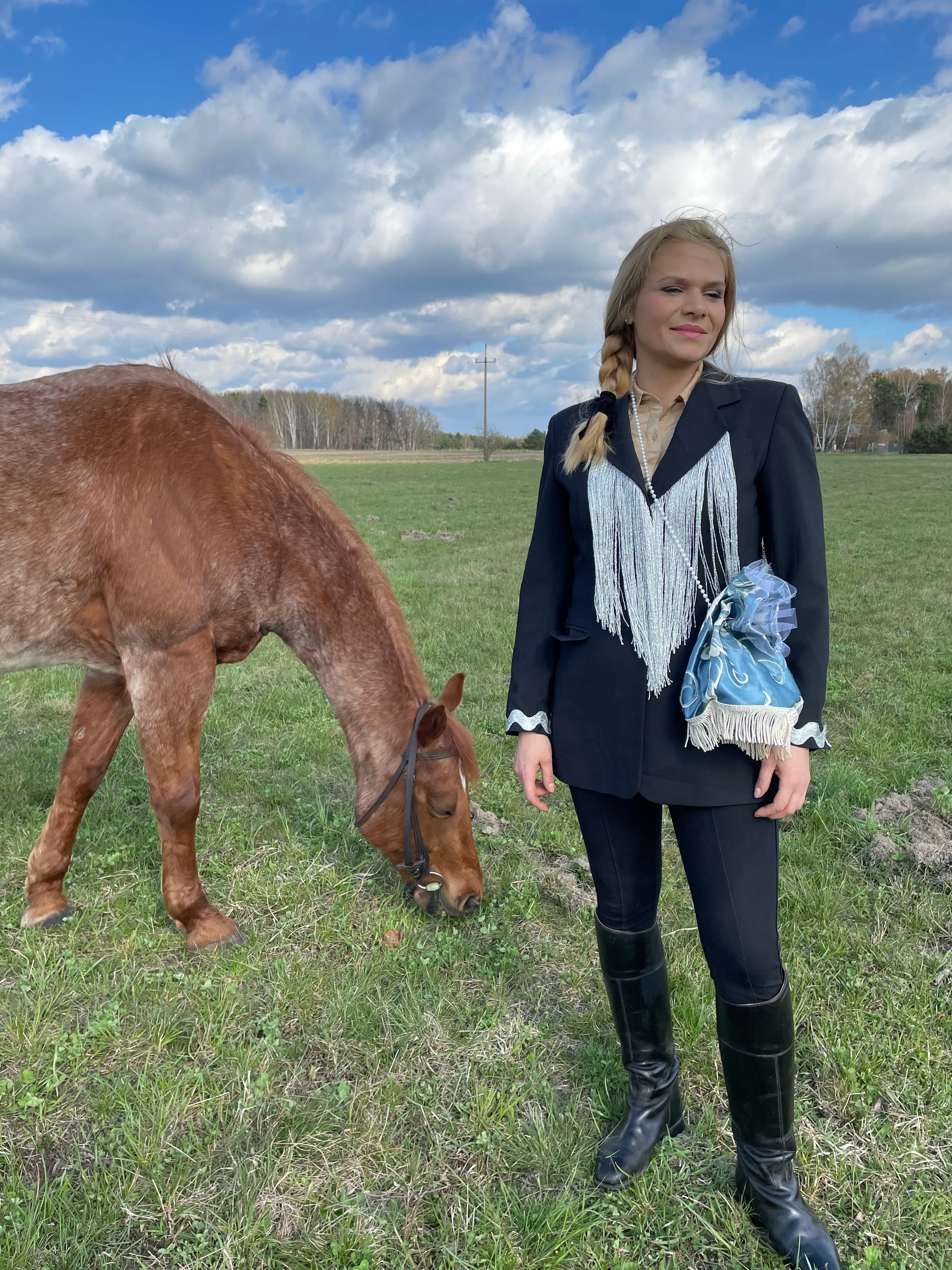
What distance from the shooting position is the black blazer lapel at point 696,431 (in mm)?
1961

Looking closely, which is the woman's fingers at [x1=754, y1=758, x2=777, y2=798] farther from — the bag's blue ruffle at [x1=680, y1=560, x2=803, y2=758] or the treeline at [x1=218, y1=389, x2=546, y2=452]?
the treeline at [x1=218, y1=389, x2=546, y2=452]

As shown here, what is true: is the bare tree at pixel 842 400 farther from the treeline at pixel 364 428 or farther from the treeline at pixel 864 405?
the treeline at pixel 364 428

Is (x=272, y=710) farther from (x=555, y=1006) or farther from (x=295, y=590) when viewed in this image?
(x=555, y=1006)

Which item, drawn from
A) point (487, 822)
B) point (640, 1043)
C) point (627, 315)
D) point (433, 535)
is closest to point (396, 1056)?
point (640, 1043)

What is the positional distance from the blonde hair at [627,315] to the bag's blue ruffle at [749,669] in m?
0.55

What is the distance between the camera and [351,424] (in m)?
95.1

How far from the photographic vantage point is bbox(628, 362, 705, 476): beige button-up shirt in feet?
6.79

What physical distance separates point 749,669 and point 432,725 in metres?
1.64

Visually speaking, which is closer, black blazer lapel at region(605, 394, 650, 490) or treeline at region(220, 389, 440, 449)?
black blazer lapel at region(605, 394, 650, 490)

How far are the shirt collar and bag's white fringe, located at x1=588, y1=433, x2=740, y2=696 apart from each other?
0.20m

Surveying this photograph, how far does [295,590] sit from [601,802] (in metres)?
1.91

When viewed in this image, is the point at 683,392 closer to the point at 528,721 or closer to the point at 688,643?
the point at 688,643

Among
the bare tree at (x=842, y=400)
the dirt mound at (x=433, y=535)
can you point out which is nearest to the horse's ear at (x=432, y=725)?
the dirt mound at (x=433, y=535)

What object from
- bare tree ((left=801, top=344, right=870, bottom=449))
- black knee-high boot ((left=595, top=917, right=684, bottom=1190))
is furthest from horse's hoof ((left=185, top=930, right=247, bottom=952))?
bare tree ((left=801, top=344, right=870, bottom=449))
